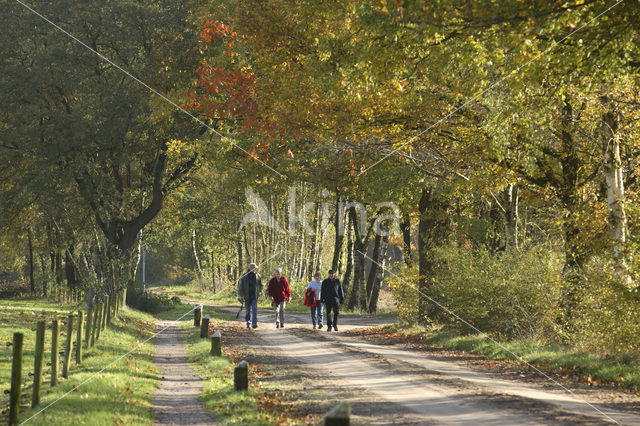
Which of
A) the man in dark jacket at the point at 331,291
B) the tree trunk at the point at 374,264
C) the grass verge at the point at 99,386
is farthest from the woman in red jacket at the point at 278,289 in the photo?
the tree trunk at the point at 374,264

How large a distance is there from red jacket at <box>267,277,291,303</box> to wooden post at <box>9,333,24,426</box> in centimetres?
1282

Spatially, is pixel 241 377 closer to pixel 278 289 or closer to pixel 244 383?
pixel 244 383

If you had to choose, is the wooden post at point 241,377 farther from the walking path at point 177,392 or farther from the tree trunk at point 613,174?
the tree trunk at point 613,174

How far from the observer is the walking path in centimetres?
1042

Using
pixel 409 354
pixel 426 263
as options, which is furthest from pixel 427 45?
pixel 426 263

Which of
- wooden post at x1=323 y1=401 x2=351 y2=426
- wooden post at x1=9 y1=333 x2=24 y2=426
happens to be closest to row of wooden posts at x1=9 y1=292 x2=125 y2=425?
wooden post at x1=9 y1=333 x2=24 y2=426

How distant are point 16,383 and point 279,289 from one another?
1321 cm

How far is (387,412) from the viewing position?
988 centimetres

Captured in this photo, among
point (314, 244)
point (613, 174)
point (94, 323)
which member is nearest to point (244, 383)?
point (94, 323)

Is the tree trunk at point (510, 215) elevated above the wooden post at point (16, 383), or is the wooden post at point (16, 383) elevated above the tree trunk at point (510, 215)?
the tree trunk at point (510, 215)

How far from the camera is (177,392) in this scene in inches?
500

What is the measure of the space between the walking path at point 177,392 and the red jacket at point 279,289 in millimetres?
4059

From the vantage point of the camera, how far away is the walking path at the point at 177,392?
34.2 feet

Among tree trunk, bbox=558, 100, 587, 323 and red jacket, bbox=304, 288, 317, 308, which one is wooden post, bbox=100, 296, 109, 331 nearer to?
red jacket, bbox=304, 288, 317, 308
